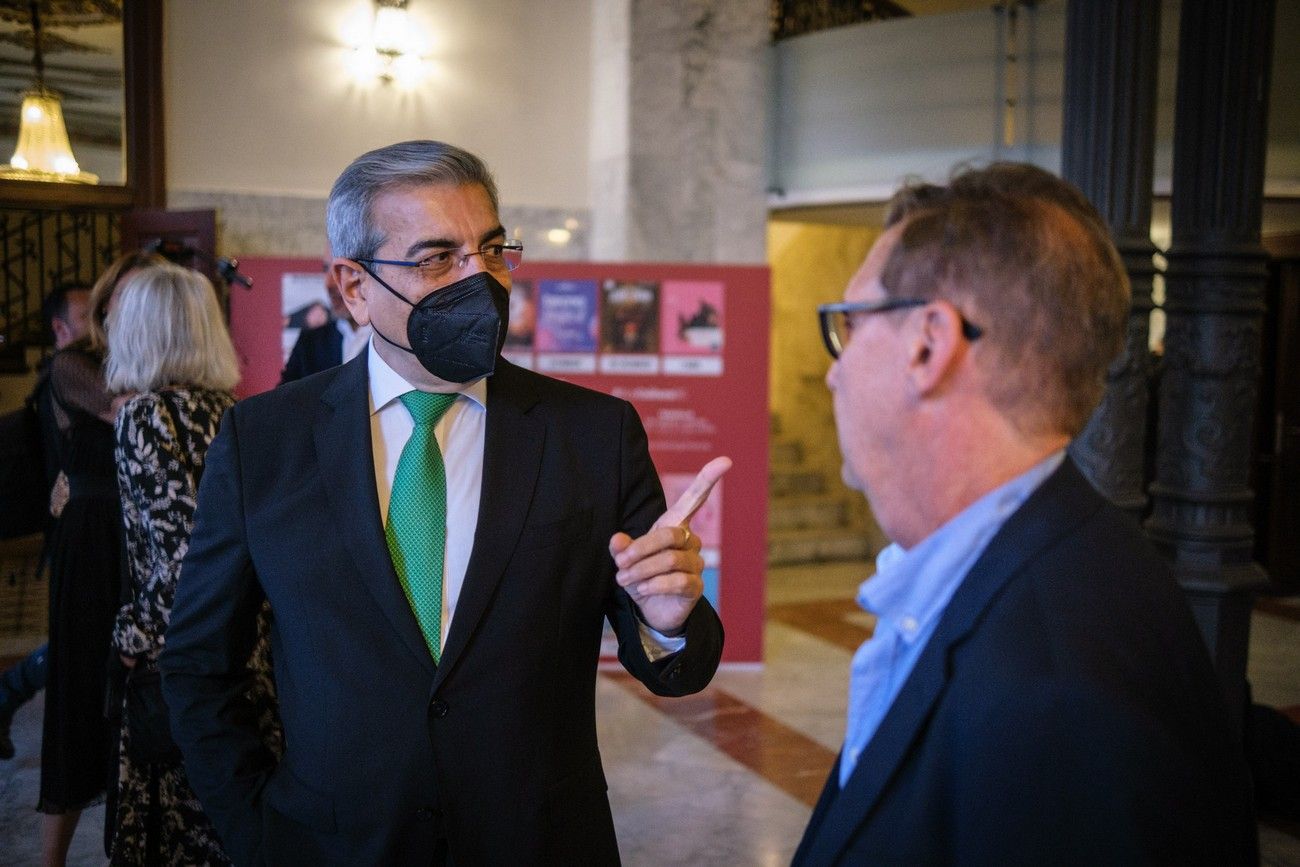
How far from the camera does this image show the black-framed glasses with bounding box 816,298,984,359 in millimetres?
1052

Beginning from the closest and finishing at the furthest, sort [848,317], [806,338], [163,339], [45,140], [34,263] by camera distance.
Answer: [848,317] → [163,339] → [45,140] → [34,263] → [806,338]

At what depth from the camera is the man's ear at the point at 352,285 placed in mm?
1803

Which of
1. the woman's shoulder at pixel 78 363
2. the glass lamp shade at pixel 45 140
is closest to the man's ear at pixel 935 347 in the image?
the woman's shoulder at pixel 78 363

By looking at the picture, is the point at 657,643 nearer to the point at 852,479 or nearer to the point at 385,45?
the point at 852,479

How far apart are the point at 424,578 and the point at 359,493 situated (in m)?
0.16

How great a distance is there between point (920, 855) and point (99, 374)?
10.2 feet

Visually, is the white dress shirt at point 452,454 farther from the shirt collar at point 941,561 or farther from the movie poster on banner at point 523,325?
the movie poster on banner at point 523,325

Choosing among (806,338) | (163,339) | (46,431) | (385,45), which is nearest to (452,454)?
(163,339)

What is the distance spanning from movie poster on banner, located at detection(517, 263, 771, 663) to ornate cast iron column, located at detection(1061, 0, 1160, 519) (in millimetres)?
2024

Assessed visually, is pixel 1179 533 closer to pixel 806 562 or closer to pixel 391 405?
pixel 391 405

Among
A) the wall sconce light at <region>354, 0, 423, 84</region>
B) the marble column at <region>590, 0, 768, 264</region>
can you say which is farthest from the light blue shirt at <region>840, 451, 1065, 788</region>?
the wall sconce light at <region>354, 0, 423, 84</region>

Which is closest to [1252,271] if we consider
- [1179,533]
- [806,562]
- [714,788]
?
[1179,533]

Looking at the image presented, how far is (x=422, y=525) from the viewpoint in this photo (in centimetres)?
167

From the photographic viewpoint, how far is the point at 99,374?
3.35 m
